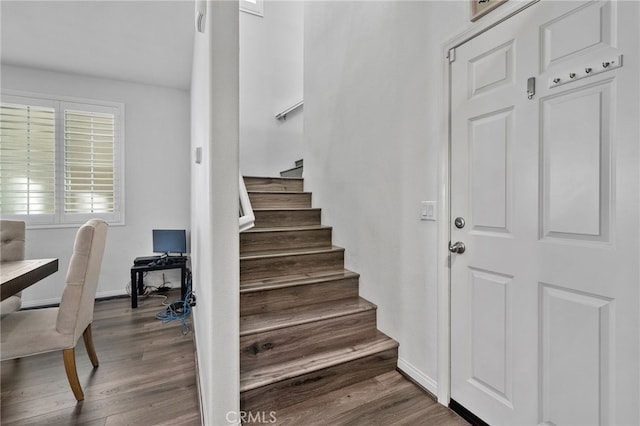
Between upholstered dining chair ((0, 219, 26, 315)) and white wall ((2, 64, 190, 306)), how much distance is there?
4.14ft

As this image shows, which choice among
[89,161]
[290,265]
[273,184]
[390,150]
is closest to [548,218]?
[390,150]

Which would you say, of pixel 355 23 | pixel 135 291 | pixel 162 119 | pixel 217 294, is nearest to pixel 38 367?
pixel 135 291

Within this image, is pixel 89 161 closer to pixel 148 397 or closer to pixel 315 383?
pixel 148 397

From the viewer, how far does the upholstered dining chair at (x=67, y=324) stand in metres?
1.70

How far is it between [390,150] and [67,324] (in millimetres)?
2300

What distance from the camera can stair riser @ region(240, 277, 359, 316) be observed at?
2.02 metres

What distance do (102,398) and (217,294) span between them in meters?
1.29

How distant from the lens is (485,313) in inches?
59.2

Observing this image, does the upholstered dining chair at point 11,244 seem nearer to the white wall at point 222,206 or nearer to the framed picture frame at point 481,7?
the white wall at point 222,206

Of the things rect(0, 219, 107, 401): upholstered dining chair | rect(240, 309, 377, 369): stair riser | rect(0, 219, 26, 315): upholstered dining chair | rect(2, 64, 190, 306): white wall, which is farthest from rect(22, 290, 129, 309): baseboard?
rect(240, 309, 377, 369): stair riser

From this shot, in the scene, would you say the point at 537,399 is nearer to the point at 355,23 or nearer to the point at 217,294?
the point at 217,294

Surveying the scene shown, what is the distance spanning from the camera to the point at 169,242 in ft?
12.0

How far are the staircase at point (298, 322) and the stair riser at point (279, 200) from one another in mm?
239

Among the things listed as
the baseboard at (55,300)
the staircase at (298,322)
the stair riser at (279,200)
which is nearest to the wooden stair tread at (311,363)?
the staircase at (298,322)
